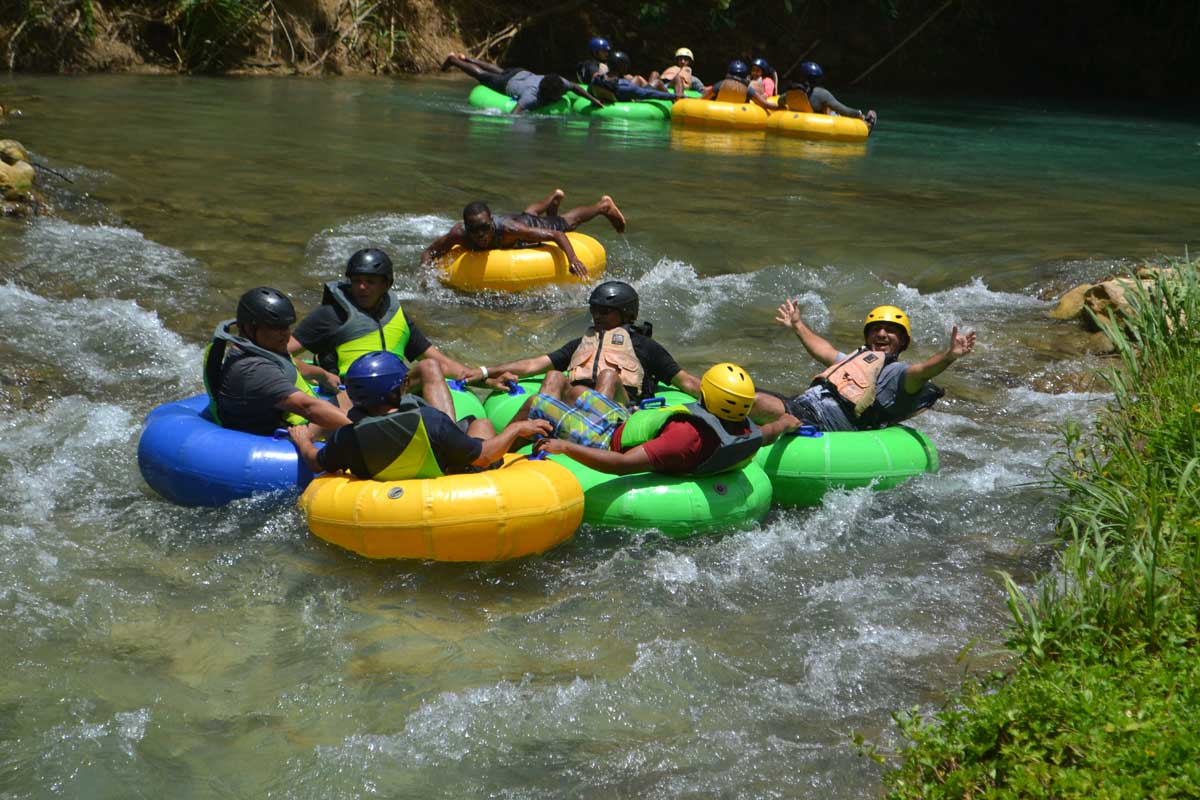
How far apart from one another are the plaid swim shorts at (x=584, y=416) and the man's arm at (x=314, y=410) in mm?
972

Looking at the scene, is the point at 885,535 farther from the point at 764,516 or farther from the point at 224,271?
the point at 224,271

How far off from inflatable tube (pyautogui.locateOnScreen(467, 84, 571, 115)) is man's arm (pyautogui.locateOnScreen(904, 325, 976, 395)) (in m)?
12.7

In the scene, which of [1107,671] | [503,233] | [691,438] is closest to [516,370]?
[691,438]

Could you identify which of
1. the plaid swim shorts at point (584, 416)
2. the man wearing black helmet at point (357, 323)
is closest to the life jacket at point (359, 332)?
the man wearing black helmet at point (357, 323)

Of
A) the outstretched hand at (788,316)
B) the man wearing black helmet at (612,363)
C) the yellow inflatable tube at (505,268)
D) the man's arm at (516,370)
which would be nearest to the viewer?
the man wearing black helmet at (612,363)

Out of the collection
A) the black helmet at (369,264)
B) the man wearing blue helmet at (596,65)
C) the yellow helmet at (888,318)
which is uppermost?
the man wearing blue helmet at (596,65)

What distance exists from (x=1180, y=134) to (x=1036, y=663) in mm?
19240

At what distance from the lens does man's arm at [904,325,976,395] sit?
6.17 metres

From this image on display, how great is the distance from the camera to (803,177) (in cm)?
1495

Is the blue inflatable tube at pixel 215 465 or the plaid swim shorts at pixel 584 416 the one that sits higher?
the plaid swim shorts at pixel 584 416

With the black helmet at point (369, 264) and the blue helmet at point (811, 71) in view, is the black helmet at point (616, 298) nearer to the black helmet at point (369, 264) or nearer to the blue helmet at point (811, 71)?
the black helmet at point (369, 264)

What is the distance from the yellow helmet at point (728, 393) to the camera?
5.64 m

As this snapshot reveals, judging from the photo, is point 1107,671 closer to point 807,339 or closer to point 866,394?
point 866,394

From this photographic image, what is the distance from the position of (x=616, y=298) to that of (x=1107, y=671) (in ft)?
11.5
